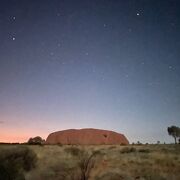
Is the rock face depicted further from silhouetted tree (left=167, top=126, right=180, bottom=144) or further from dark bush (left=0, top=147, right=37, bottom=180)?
dark bush (left=0, top=147, right=37, bottom=180)

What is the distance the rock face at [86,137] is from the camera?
4823 inches

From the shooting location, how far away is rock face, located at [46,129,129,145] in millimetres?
122500

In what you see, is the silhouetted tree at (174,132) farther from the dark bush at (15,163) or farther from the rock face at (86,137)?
the dark bush at (15,163)

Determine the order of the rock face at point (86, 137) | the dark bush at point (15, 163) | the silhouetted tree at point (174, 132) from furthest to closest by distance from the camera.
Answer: the rock face at point (86, 137) → the silhouetted tree at point (174, 132) → the dark bush at point (15, 163)

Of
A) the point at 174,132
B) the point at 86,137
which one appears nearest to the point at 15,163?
the point at 174,132

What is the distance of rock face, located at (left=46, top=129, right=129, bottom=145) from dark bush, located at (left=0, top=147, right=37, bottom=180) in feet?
330

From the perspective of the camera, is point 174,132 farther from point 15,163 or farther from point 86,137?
point 15,163

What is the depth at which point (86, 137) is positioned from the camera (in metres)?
125

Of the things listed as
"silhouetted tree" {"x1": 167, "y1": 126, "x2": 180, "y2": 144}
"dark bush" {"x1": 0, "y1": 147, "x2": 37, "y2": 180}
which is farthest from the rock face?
"dark bush" {"x1": 0, "y1": 147, "x2": 37, "y2": 180}

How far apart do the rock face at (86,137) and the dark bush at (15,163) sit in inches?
3957

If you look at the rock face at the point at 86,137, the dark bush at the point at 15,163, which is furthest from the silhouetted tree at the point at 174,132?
the dark bush at the point at 15,163

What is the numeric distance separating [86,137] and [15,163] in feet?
353

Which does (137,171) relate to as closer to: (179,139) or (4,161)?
(4,161)

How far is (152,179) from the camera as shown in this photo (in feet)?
57.2
